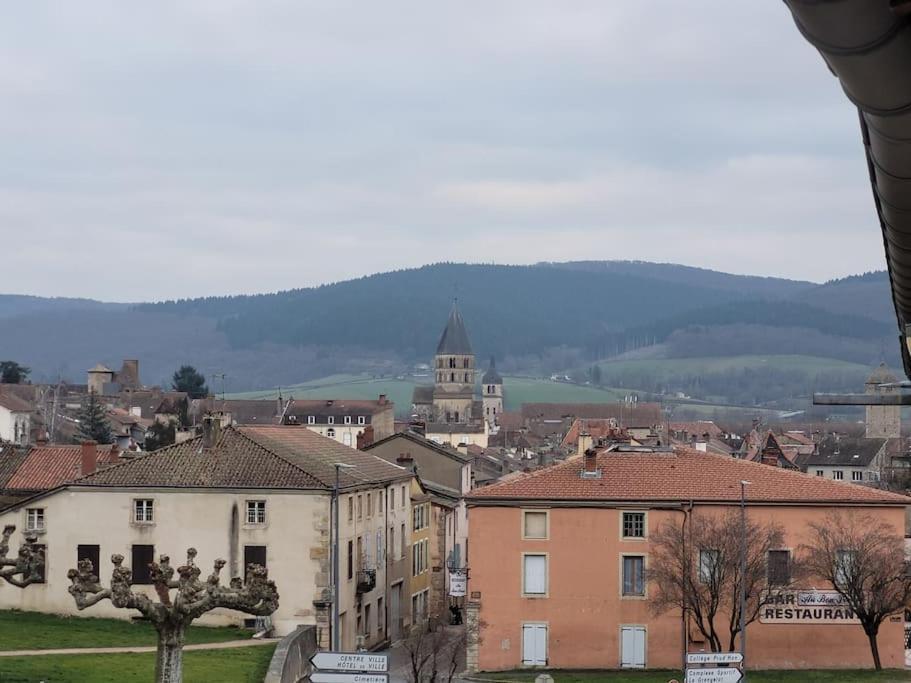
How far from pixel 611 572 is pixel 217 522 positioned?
13.8 meters

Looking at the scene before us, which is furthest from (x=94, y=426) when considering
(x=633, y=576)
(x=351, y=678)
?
(x=351, y=678)

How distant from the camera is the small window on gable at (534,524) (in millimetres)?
54219

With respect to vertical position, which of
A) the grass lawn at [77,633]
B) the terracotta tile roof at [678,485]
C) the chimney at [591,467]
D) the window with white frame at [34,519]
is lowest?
the grass lawn at [77,633]

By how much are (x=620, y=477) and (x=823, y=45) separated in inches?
1967

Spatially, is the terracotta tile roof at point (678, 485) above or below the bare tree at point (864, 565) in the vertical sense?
above

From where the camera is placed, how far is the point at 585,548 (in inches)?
2132

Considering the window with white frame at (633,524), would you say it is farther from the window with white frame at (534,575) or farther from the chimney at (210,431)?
the chimney at (210,431)

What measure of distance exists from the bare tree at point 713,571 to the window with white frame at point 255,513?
13.5 metres

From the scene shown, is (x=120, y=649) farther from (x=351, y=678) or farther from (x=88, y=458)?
(x=351, y=678)

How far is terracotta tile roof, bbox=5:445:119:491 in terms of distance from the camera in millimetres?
67000

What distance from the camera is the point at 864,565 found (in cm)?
5031

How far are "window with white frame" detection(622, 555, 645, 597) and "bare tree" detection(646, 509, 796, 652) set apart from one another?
0.87 meters

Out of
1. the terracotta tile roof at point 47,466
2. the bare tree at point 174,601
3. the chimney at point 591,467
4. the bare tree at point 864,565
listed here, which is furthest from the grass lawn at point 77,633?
the bare tree at point 864,565

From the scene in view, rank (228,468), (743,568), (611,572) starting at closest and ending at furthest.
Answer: (743,568)
(611,572)
(228,468)
